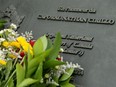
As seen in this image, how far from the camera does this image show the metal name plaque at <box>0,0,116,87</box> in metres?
2.81

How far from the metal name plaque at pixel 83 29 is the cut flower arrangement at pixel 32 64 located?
0.47 feet

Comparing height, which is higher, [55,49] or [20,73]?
[55,49]

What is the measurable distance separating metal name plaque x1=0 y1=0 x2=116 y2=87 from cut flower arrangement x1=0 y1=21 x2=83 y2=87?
5.6 inches

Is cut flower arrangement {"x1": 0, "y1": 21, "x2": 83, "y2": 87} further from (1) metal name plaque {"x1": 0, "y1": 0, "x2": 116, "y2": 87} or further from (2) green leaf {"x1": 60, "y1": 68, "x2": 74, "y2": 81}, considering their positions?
(1) metal name plaque {"x1": 0, "y1": 0, "x2": 116, "y2": 87}

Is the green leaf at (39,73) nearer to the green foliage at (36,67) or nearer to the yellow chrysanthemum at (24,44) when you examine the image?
the green foliage at (36,67)

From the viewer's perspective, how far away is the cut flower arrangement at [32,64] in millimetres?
2533

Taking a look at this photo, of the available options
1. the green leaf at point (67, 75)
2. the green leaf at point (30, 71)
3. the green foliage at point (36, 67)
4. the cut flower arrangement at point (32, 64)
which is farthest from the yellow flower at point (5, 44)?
the green leaf at point (67, 75)

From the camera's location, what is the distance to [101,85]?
2744mm

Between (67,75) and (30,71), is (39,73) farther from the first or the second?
(67,75)

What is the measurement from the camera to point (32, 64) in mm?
2549

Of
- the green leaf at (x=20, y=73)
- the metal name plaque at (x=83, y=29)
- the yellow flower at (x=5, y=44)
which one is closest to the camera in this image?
the green leaf at (x=20, y=73)

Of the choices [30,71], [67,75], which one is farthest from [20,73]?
[67,75]

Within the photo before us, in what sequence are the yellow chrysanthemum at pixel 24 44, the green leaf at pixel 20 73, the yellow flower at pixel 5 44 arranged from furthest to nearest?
the yellow flower at pixel 5 44 < the yellow chrysanthemum at pixel 24 44 < the green leaf at pixel 20 73

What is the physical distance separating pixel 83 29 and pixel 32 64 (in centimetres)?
62
